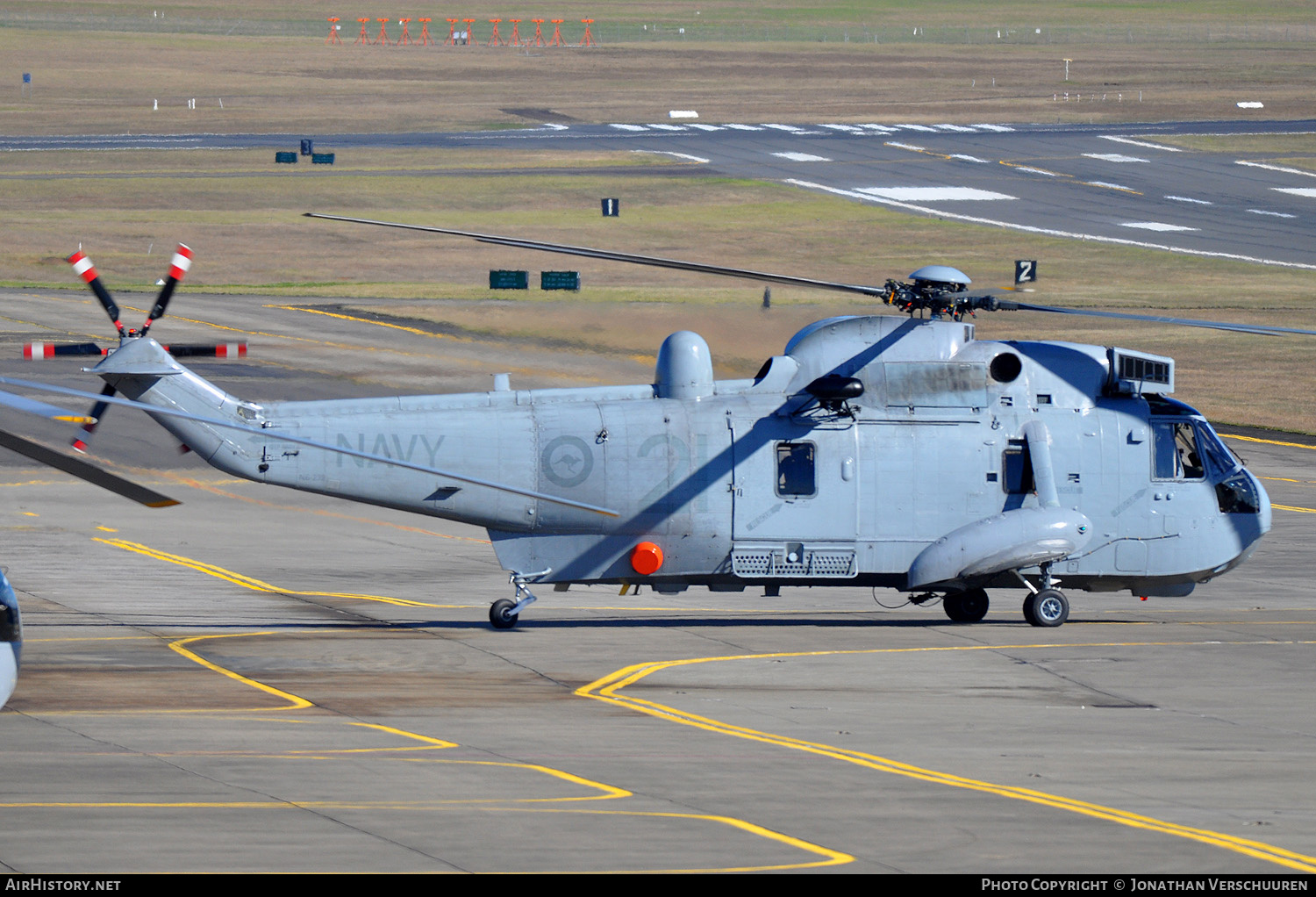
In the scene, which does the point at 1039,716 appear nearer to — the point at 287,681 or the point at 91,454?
the point at 287,681

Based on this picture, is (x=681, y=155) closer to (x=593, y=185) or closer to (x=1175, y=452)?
(x=593, y=185)

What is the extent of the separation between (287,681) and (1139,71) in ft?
450

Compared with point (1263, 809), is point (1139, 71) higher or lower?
higher

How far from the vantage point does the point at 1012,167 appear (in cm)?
9750

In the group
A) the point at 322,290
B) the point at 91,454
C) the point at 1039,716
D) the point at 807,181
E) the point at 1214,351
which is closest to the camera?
the point at 1039,716

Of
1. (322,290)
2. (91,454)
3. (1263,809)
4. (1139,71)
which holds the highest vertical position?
(1139,71)

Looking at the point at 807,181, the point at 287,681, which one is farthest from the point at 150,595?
the point at 807,181

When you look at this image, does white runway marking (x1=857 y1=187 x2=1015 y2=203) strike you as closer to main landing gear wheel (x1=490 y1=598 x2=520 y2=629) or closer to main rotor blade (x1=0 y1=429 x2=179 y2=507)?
main landing gear wheel (x1=490 y1=598 x2=520 y2=629)

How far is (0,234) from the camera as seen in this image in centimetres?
7506

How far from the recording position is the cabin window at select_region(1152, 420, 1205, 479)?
2586 cm

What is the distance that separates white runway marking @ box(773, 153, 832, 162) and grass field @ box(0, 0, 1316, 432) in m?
8.11

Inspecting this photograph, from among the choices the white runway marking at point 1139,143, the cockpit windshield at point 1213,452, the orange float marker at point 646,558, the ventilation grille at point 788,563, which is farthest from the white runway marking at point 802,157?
the orange float marker at point 646,558

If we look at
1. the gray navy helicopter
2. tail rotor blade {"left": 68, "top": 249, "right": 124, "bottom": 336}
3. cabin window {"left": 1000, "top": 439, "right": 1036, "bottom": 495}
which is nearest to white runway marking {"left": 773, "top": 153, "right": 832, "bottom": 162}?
the gray navy helicopter

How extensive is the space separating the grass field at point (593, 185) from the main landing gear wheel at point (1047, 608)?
11195 millimetres
